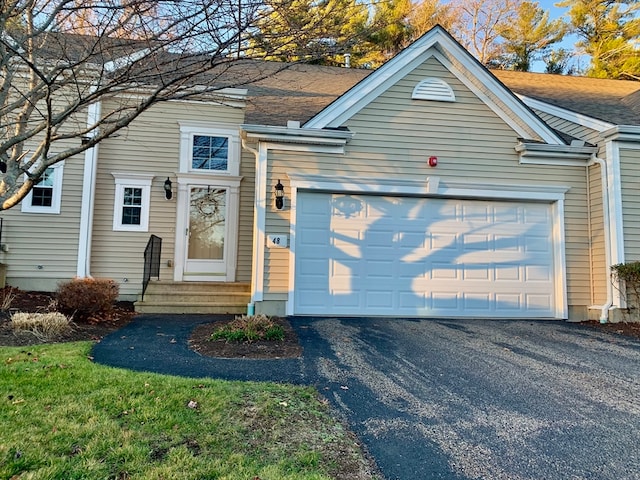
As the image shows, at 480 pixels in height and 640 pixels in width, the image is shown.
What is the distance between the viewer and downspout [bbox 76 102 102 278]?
8.88 m

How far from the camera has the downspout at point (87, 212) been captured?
888 cm

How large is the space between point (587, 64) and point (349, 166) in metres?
19.7

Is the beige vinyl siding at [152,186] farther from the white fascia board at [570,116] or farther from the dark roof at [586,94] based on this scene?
the dark roof at [586,94]

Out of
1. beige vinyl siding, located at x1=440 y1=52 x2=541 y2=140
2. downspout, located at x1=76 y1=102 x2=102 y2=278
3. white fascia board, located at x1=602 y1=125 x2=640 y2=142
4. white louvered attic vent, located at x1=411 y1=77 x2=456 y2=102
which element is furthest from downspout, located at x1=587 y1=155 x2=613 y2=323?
downspout, located at x1=76 y1=102 x2=102 y2=278

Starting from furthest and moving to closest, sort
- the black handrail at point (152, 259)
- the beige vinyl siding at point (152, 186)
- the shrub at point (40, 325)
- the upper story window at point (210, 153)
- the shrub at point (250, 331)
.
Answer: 1. the upper story window at point (210, 153)
2. the beige vinyl siding at point (152, 186)
3. the black handrail at point (152, 259)
4. the shrub at point (40, 325)
5. the shrub at point (250, 331)

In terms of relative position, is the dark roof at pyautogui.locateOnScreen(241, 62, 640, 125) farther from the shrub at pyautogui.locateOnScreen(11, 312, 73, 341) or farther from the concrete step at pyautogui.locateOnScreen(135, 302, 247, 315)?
the shrub at pyautogui.locateOnScreen(11, 312, 73, 341)

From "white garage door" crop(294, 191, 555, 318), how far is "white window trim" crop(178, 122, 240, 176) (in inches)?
120

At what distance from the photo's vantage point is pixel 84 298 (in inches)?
252

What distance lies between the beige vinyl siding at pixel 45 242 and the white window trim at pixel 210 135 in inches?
90.9

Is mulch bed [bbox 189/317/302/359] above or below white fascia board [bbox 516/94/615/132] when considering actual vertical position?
below

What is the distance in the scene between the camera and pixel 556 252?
25.8 ft

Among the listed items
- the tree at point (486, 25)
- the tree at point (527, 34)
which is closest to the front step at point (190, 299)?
the tree at point (486, 25)

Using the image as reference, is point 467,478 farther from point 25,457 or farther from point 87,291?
point 87,291

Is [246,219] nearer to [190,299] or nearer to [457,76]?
[190,299]
